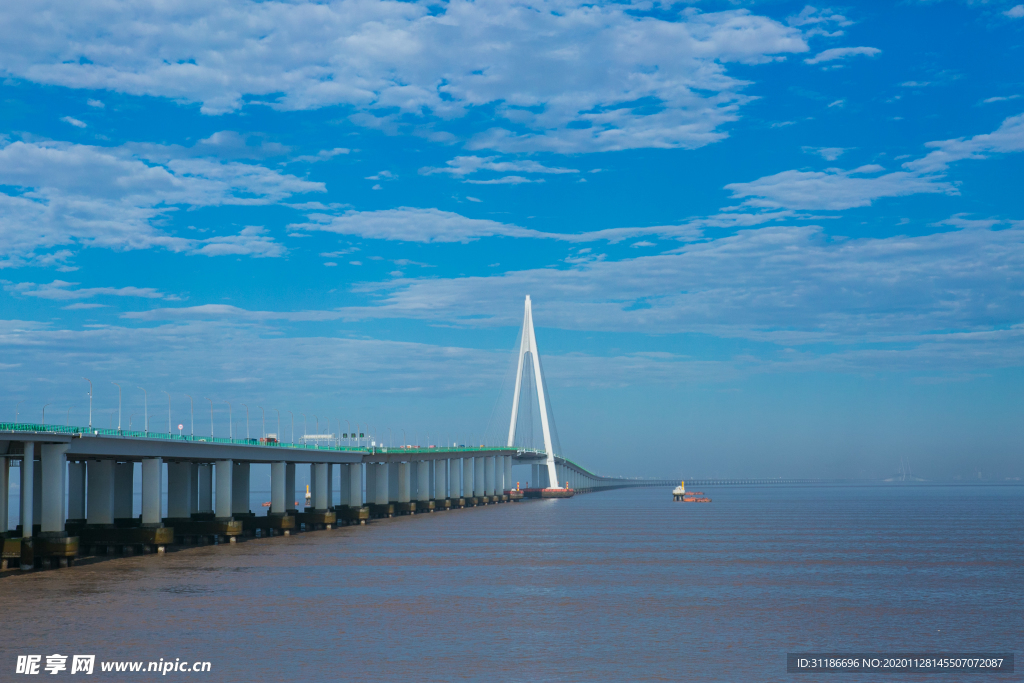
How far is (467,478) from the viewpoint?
167 m

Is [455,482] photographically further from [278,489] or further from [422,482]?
[278,489]

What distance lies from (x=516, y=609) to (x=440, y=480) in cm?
11187

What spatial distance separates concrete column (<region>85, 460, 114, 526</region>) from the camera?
234 ft

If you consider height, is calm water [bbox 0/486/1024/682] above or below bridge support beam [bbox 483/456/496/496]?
below

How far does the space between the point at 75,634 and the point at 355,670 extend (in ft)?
37.1

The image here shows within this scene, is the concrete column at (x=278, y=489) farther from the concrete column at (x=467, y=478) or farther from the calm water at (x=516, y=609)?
the concrete column at (x=467, y=478)

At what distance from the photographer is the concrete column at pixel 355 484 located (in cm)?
11331

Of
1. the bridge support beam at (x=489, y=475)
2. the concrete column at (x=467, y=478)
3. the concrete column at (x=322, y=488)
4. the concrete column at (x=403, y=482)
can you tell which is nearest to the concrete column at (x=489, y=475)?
the bridge support beam at (x=489, y=475)

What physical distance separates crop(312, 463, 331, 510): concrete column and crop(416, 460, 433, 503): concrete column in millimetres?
33067

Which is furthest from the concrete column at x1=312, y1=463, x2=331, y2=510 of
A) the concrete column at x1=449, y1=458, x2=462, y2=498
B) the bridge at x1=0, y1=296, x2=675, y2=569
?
the concrete column at x1=449, y1=458, x2=462, y2=498

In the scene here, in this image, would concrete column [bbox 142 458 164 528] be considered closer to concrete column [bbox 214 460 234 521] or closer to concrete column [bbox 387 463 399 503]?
concrete column [bbox 214 460 234 521]

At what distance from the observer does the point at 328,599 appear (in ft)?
143

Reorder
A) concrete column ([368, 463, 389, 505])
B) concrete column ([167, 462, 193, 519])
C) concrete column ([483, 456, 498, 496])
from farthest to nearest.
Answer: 1. concrete column ([483, 456, 498, 496])
2. concrete column ([368, 463, 389, 505])
3. concrete column ([167, 462, 193, 519])

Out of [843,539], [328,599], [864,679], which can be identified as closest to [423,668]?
[864,679]
